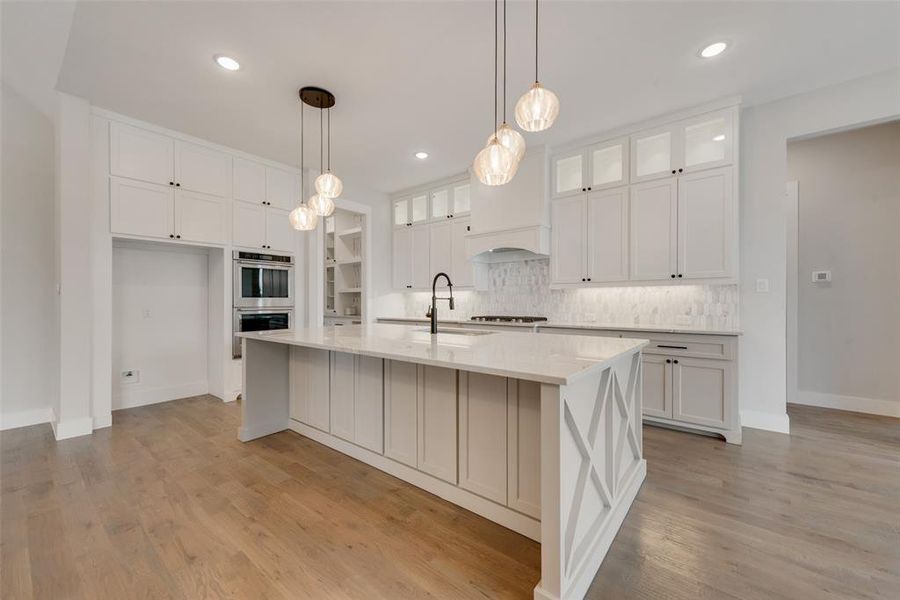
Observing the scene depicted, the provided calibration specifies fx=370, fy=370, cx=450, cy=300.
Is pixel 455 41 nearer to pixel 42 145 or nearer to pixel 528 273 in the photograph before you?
pixel 528 273

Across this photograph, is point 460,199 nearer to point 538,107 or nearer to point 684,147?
point 684,147

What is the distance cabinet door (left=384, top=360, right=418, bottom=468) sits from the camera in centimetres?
220

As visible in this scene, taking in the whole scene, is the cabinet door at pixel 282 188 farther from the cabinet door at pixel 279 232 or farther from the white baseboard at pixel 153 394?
the white baseboard at pixel 153 394

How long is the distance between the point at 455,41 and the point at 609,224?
2204 millimetres

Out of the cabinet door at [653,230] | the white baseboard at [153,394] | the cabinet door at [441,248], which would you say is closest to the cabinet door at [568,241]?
the cabinet door at [653,230]

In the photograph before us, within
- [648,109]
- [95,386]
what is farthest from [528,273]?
[95,386]

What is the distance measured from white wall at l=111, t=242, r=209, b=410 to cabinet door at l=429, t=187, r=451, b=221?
112 inches

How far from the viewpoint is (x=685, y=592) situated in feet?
4.61

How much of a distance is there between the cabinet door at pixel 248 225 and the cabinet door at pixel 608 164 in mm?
3655

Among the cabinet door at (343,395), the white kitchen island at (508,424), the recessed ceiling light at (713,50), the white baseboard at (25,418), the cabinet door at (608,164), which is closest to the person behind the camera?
the white kitchen island at (508,424)

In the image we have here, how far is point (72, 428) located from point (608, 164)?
5246 mm

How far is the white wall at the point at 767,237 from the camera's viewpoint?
9.94 feet

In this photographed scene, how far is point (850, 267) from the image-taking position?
11.9ft

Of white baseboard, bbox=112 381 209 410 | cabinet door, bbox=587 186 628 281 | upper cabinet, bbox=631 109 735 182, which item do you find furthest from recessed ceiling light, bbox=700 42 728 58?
white baseboard, bbox=112 381 209 410
